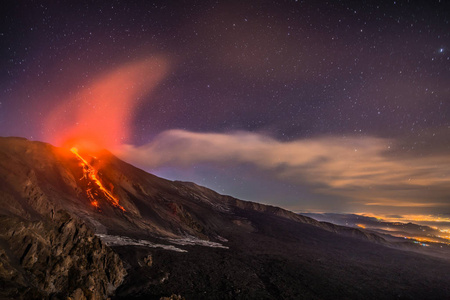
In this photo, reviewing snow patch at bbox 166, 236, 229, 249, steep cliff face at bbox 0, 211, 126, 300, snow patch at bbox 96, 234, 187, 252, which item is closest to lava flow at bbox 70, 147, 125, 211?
snow patch at bbox 96, 234, 187, 252

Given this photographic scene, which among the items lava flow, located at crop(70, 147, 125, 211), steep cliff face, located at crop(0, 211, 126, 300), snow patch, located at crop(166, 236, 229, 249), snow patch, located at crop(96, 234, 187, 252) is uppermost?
lava flow, located at crop(70, 147, 125, 211)

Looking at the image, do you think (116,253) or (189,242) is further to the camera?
(189,242)

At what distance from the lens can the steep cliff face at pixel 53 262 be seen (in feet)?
50.8

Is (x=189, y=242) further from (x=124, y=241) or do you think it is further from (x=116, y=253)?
(x=116, y=253)

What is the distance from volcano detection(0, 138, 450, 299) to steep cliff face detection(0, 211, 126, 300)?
0.09 meters

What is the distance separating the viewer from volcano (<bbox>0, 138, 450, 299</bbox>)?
1964 cm

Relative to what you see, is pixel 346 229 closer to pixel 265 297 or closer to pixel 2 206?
pixel 265 297

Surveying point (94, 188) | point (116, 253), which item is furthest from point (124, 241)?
point (94, 188)

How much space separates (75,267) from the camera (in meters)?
22.8

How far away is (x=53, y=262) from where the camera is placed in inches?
830

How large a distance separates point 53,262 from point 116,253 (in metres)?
15.3

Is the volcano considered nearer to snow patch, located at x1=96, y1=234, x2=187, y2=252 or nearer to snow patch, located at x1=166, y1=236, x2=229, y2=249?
snow patch, located at x1=96, y1=234, x2=187, y2=252

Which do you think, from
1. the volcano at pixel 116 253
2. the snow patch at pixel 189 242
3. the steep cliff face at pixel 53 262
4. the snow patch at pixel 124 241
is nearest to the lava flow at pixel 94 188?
the volcano at pixel 116 253

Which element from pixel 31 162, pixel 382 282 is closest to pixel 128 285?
pixel 382 282
